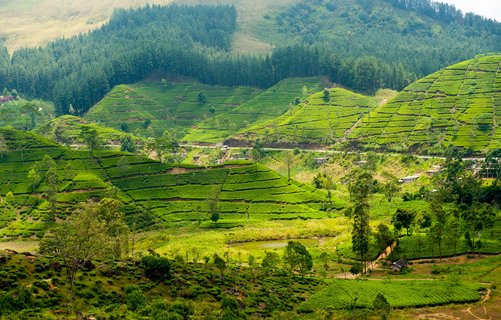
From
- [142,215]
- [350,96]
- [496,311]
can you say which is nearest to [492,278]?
[496,311]

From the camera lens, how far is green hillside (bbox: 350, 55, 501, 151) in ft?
498

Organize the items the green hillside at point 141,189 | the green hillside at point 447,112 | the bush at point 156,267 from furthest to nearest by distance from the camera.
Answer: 1. the green hillside at point 447,112
2. the green hillside at point 141,189
3. the bush at point 156,267

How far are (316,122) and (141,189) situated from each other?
70.1 metres

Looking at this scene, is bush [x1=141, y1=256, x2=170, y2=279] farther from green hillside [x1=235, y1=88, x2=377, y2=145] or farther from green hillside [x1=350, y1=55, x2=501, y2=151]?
green hillside [x1=235, y1=88, x2=377, y2=145]

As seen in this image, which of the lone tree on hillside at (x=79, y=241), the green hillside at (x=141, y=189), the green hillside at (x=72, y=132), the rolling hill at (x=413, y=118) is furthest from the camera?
the green hillside at (x=72, y=132)

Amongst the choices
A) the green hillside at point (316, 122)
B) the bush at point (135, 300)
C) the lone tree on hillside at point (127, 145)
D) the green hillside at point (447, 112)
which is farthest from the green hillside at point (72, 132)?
the bush at point (135, 300)

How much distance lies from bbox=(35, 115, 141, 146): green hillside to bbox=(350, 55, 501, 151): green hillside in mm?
72962

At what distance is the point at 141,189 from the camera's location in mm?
132125

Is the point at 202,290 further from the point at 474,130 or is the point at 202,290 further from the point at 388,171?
the point at 474,130

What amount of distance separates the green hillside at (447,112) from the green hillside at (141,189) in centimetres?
4068

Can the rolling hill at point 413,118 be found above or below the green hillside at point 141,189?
above

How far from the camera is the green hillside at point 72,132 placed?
6880 inches

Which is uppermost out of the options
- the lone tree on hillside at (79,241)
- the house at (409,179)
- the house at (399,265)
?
the lone tree on hillside at (79,241)

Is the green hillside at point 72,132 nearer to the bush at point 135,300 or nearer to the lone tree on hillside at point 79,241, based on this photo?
the lone tree on hillside at point 79,241
